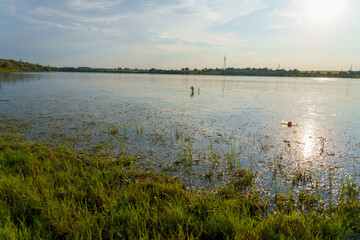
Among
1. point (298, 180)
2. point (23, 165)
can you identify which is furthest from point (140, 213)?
point (298, 180)

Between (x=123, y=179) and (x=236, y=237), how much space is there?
309cm

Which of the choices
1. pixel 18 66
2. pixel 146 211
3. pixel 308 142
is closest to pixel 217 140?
pixel 308 142

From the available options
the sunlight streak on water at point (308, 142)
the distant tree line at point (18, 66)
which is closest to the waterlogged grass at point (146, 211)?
the sunlight streak on water at point (308, 142)

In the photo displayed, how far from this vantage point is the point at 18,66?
308 ft

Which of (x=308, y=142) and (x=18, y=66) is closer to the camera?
(x=308, y=142)

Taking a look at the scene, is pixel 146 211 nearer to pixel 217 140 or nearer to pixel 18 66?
pixel 217 140

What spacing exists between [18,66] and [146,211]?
121 meters

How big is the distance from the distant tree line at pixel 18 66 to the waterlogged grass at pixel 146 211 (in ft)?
321

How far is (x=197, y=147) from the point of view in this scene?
7.50m

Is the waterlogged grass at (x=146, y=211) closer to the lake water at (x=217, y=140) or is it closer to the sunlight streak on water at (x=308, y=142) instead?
the lake water at (x=217, y=140)

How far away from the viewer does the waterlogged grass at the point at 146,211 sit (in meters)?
3.00

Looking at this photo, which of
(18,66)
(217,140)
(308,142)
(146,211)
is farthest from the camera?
(18,66)

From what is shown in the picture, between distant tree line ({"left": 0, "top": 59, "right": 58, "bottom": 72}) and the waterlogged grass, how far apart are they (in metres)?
97.7

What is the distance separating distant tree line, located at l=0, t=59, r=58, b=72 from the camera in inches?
3204
